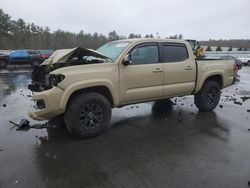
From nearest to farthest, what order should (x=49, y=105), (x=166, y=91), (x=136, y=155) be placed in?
(x=136, y=155)
(x=49, y=105)
(x=166, y=91)

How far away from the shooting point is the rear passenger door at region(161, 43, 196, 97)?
6.99 meters

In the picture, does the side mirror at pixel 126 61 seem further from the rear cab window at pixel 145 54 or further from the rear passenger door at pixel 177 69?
the rear passenger door at pixel 177 69

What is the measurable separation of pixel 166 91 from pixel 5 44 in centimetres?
5790

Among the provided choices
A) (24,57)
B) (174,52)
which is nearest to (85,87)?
(174,52)

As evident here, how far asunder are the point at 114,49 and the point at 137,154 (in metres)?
2.69

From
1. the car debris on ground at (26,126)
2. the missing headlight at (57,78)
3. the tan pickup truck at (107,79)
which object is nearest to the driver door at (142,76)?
the tan pickup truck at (107,79)

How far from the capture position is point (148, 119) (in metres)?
7.40

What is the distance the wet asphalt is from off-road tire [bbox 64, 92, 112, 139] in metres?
0.20

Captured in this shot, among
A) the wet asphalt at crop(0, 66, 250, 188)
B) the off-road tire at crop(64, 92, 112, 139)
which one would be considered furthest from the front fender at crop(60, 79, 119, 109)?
the wet asphalt at crop(0, 66, 250, 188)

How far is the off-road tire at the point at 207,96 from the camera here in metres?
8.09

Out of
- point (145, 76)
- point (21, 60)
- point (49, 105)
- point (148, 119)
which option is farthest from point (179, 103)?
point (21, 60)

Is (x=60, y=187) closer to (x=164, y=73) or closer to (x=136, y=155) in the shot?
(x=136, y=155)

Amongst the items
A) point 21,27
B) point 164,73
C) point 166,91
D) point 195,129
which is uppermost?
point 21,27

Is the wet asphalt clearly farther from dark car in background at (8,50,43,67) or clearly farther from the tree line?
the tree line
